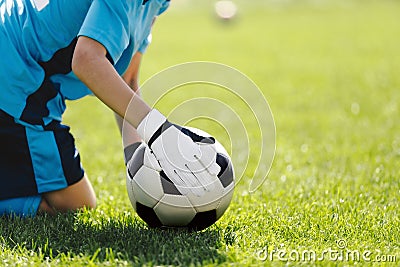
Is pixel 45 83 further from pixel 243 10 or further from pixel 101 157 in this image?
pixel 243 10

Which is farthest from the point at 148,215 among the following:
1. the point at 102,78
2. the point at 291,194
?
the point at 291,194

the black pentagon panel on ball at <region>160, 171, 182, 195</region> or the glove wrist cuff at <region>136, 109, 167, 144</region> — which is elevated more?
the glove wrist cuff at <region>136, 109, 167, 144</region>

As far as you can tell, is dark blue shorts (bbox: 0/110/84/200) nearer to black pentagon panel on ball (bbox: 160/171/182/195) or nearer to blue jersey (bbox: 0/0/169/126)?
blue jersey (bbox: 0/0/169/126)

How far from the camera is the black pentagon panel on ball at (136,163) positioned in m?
2.95

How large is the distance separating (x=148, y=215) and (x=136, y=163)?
24 centimetres

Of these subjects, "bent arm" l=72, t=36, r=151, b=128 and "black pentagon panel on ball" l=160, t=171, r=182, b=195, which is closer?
"bent arm" l=72, t=36, r=151, b=128

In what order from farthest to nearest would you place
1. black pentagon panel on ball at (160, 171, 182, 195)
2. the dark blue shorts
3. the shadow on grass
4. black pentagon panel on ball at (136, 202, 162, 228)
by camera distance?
the dark blue shorts < black pentagon panel on ball at (136, 202, 162, 228) < black pentagon panel on ball at (160, 171, 182, 195) < the shadow on grass

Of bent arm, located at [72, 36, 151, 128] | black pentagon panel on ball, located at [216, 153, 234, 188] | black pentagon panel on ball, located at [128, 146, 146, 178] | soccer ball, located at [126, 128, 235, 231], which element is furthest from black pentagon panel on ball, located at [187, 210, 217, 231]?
bent arm, located at [72, 36, 151, 128]

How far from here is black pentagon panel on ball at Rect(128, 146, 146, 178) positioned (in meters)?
2.95

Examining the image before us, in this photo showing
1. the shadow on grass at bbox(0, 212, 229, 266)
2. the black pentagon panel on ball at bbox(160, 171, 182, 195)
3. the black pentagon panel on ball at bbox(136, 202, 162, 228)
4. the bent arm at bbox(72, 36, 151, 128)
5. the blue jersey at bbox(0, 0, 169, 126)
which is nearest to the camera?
the shadow on grass at bbox(0, 212, 229, 266)

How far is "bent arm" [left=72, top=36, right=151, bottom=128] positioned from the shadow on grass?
0.52m

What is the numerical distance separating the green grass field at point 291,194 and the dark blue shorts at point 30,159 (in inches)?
9.2

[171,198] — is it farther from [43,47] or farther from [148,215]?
[43,47]

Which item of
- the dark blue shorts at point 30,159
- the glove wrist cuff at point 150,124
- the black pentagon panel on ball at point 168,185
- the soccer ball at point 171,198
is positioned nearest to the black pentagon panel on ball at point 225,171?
the soccer ball at point 171,198
